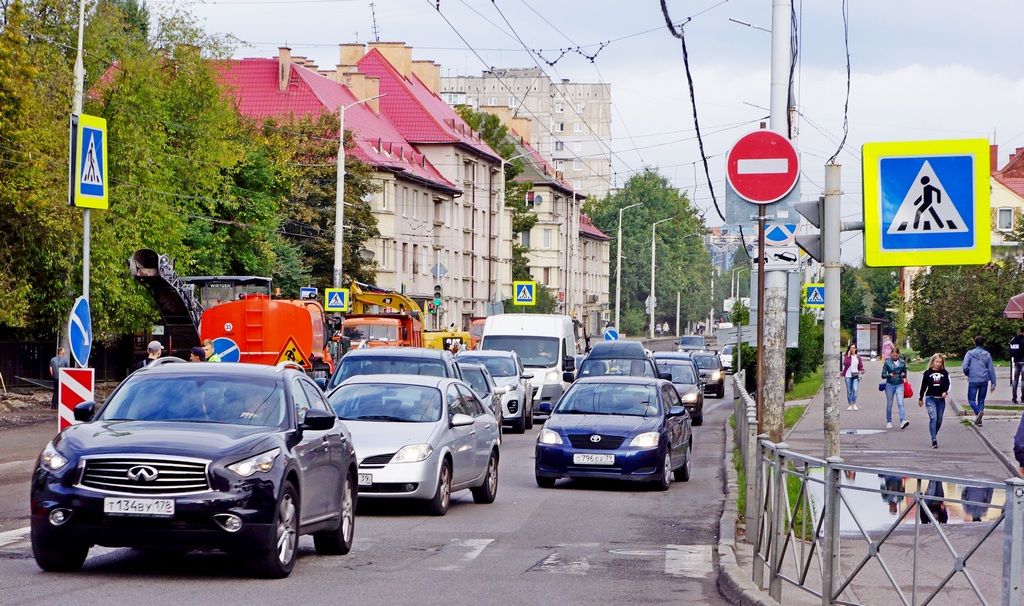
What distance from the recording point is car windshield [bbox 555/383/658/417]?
19.2 meters

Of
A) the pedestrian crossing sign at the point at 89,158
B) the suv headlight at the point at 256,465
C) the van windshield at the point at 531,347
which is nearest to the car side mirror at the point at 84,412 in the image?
the suv headlight at the point at 256,465

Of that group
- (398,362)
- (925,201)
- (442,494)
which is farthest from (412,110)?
(925,201)

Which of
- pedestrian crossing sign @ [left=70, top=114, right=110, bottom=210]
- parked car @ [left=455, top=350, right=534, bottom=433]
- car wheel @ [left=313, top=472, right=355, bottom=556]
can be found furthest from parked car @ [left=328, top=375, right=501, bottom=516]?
parked car @ [left=455, top=350, right=534, bottom=433]

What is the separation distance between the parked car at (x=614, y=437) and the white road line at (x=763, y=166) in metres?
7.35

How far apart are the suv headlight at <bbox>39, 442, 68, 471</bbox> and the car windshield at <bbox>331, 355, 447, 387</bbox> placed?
12.1m

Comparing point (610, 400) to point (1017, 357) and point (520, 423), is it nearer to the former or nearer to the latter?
point (520, 423)

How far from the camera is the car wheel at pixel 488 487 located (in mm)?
16312

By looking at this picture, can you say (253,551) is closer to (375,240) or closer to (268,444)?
(268,444)

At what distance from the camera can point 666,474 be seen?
1861 centimetres

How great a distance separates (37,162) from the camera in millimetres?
31594

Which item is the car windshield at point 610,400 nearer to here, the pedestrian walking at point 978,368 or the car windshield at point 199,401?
the car windshield at point 199,401

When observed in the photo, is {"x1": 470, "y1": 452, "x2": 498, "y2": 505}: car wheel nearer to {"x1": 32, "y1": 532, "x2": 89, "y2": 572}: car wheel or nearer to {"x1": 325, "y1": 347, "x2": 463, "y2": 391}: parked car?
{"x1": 325, "y1": 347, "x2": 463, "y2": 391}: parked car

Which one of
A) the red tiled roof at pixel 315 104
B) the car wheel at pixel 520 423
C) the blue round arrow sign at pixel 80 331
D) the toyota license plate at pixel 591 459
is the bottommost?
the car wheel at pixel 520 423

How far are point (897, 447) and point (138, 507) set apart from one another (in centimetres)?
1761
